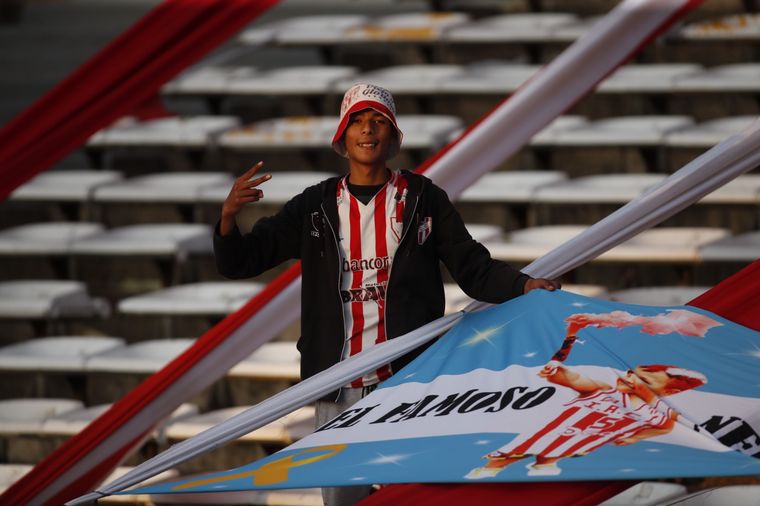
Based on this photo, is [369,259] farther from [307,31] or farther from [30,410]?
[307,31]

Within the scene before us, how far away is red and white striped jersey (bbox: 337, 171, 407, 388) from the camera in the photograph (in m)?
2.38

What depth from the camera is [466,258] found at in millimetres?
2389

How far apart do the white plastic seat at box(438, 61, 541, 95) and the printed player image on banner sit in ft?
8.75

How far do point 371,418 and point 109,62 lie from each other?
2.76 m

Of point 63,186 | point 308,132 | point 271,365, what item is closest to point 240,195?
point 271,365

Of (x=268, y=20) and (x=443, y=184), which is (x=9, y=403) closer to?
(x=443, y=184)

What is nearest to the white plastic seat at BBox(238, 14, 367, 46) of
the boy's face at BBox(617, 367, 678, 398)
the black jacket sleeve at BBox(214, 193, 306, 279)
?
the black jacket sleeve at BBox(214, 193, 306, 279)

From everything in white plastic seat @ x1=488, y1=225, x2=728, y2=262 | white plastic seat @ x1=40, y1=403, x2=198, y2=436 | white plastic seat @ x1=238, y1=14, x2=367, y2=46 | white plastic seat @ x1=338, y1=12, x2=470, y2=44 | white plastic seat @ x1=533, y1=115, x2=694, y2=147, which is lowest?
white plastic seat @ x1=40, y1=403, x2=198, y2=436

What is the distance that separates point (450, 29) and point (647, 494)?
3029 mm

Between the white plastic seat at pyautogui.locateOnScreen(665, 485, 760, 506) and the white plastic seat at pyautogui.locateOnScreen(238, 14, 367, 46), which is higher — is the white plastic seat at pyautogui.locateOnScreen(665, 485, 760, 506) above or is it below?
below

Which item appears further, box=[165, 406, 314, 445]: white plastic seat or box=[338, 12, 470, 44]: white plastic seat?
box=[338, 12, 470, 44]: white plastic seat

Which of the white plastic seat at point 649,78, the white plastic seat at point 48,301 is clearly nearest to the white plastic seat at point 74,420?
the white plastic seat at point 48,301

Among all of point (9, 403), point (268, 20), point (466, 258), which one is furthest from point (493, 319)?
point (268, 20)

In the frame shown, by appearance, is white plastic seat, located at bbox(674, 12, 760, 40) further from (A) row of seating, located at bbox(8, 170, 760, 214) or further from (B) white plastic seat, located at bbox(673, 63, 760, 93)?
(A) row of seating, located at bbox(8, 170, 760, 214)
